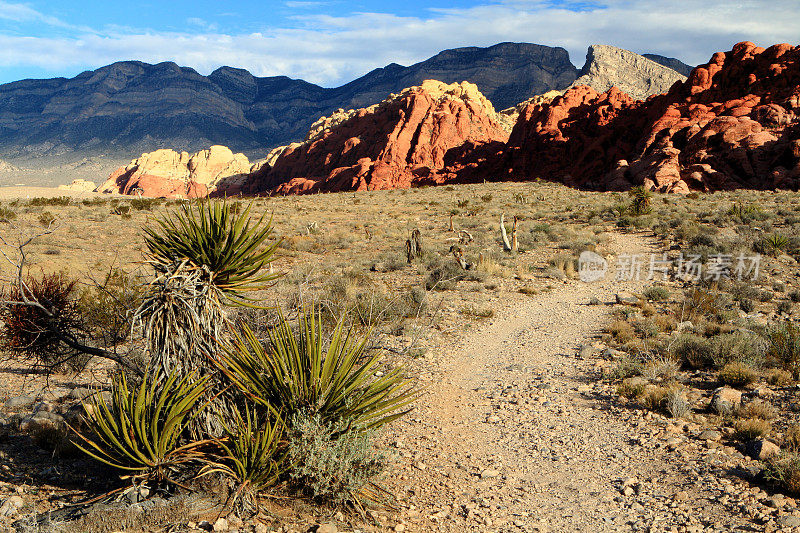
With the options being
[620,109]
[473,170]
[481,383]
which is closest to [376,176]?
[473,170]

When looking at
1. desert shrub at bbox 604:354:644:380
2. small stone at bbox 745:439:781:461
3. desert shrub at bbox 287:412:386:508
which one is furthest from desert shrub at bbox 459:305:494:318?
desert shrub at bbox 287:412:386:508

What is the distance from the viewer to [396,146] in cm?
6950

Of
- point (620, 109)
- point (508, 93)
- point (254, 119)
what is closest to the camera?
point (620, 109)

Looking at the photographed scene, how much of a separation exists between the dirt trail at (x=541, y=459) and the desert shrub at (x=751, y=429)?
505 millimetres

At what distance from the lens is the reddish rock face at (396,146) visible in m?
66.6

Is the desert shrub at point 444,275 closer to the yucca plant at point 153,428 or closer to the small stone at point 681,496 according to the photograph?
the small stone at point 681,496

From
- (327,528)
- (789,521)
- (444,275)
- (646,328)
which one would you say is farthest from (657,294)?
(327,528)

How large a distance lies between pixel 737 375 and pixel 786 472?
7.59ft

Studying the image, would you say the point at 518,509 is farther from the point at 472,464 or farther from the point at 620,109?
the point at 620,109

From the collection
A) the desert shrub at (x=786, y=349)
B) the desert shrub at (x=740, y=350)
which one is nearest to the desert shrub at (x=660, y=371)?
the desert shrub at (x=740, y=350)

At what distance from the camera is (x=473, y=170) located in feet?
204

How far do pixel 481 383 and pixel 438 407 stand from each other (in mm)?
1020

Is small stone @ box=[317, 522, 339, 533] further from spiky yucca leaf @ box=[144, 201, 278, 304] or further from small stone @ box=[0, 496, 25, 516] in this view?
small stone @ box=[0, 496, 25, 516]

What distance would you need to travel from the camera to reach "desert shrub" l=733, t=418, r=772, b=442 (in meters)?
4.93
